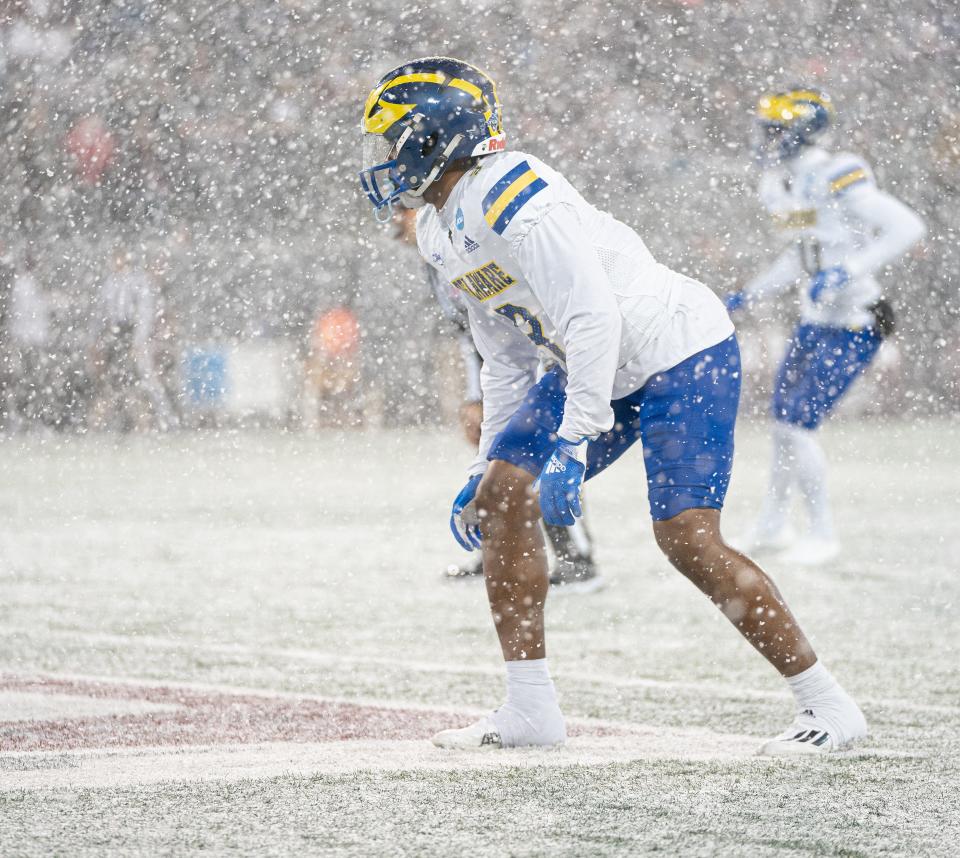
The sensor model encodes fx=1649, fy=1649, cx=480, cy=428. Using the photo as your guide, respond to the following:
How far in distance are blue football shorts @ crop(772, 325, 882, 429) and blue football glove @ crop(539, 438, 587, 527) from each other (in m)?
4.21

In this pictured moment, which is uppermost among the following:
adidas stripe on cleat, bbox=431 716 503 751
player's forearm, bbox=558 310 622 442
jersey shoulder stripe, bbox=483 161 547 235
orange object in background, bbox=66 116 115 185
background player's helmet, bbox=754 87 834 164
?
→ orange object in background, bbox=66 116 115 185

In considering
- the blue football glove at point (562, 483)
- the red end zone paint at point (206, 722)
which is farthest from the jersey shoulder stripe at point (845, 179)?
the blue football glove at point (562, 483)

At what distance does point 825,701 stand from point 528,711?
2.13 feet

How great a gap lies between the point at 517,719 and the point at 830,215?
4.46m

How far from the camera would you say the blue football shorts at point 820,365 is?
7406mm

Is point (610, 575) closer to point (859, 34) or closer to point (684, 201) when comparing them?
point (684, 201)

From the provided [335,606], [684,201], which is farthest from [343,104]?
[335,606]

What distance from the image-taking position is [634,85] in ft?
76.1

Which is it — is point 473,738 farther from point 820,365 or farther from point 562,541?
point 820,365

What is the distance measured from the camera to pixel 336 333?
1900cm

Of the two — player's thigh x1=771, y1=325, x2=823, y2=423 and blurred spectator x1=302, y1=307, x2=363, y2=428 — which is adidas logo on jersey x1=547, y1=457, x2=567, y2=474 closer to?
player's thigh x1=771, y1=325, x2=823, y2=423

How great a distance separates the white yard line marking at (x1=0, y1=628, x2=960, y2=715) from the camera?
4.44m

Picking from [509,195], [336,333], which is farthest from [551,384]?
[336,333]

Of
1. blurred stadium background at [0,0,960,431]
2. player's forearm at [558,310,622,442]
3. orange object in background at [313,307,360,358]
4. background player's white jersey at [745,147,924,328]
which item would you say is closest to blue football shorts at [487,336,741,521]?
player's forearm at [558,310,622,442]
